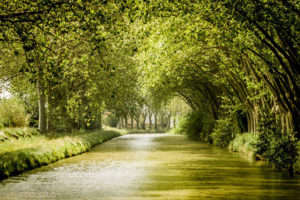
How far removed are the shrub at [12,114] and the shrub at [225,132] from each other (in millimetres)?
13652

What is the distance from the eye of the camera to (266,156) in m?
16.5

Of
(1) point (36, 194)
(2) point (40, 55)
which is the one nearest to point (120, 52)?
(2) point (40, 55)

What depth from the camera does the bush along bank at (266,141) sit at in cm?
1349

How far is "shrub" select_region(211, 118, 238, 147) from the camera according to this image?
26344 mm

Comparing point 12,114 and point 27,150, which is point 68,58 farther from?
point 27,150

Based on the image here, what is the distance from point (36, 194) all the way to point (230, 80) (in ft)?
53.1

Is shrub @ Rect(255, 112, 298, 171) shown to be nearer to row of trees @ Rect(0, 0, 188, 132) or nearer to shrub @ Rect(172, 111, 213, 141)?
row of trees @ Rect(0, 0, 188, 132)

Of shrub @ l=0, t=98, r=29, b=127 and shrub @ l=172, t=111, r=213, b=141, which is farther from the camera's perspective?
shrub @ l=172, t=111, r=213, b=141

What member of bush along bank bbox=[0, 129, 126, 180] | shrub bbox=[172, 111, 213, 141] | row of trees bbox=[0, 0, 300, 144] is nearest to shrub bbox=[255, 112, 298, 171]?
row of trees bbox=[0, 0, 300, 144]

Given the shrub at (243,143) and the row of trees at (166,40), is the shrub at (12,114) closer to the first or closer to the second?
the row of trees at (166,40)

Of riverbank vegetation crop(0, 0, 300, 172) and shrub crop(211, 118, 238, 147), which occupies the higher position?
riverbank vegetation crop(0, 0, 300, 172)

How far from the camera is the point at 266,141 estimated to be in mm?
16891

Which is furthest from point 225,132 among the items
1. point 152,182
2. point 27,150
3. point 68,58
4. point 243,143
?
point 152,182

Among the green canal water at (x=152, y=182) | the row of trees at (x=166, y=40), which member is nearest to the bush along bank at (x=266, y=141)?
the row of trees at (x=166, y=40)
